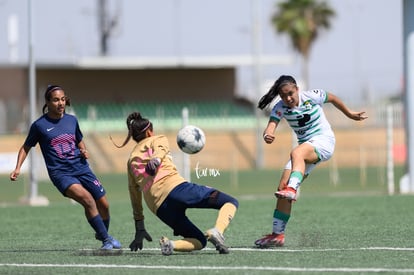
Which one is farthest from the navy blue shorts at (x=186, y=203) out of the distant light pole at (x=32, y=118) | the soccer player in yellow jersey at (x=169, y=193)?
the distant light pole at (x=32, y=118)

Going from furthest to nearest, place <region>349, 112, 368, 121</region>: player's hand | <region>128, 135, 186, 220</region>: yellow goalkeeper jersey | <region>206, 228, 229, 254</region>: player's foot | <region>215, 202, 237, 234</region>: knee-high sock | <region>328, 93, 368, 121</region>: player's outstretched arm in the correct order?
<region>349, 112, 368, 121</region>: player's hand, <region>328, 93, 368, 121</region>: player's outstretched arm, <region>128, 135, 186, 220</region>: yellow goalkeeper jersey, <region>215, 202, 237, 234</region>: knee-high sock, <region>206, 228, 229, 254</region>: player's foot

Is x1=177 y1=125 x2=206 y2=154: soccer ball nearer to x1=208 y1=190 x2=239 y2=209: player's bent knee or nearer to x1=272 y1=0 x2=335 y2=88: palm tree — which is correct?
x1=208 y1=190 x2=239 y2=209: player's bent knee

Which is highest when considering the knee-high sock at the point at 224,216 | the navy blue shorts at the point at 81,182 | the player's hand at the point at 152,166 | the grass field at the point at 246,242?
the player's hand at the point at 152,166

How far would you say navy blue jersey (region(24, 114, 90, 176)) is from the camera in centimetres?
1218

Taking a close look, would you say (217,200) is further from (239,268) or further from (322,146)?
(322,146)

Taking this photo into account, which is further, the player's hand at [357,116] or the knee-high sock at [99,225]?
the player's hand at [357,116]

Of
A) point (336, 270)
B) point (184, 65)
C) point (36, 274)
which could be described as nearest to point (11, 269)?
point (36, 274)

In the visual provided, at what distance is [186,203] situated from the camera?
10.9 meters

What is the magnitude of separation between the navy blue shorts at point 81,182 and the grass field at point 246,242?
26.6 inches

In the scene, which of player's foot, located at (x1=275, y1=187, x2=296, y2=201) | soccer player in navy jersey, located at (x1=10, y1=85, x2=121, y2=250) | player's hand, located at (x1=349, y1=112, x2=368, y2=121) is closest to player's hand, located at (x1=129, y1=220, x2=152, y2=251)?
soccer player in navy jersey, located at (x1=10, y1=85, x2=121, y2=250)

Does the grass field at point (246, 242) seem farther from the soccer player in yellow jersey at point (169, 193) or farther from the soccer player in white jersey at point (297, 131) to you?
the soccer player in white jersey at point (297, 131)

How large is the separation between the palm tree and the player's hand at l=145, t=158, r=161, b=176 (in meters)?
59.5

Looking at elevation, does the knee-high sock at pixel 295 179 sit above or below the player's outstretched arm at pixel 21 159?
below

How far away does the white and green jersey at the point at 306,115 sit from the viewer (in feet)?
40.6
